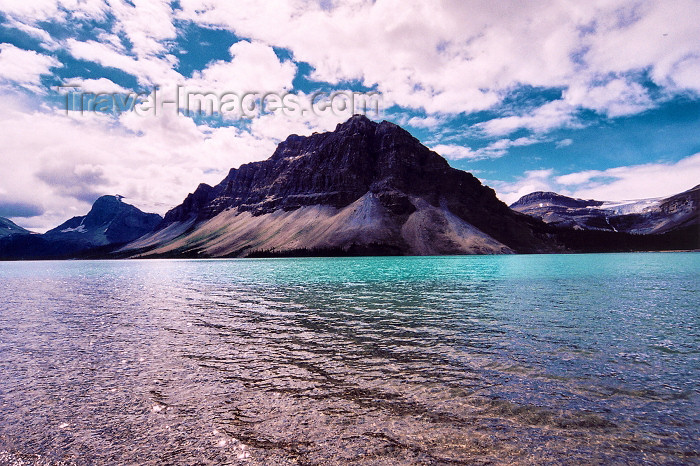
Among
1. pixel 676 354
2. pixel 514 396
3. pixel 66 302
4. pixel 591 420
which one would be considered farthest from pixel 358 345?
pixel 66 302

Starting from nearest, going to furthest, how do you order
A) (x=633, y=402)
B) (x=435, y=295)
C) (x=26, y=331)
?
(x=633, y=402) < (x=26, y=331) < (x=435, y=295)

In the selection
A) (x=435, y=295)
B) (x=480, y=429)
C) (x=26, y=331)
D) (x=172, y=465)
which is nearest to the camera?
(x=172, y=465)

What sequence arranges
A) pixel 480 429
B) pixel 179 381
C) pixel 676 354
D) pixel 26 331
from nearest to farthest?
pixel 480 429 < pixel 179 381 < pixel 676 354 < pixel 26 331

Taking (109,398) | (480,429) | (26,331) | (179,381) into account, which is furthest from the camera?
(26,331)

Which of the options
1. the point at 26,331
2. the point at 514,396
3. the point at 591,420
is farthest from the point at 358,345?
the point at 26,331

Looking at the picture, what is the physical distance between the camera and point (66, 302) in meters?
44.7

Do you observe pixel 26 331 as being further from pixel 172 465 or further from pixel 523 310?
pixel 523 310

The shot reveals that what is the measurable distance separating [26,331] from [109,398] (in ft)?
62.8

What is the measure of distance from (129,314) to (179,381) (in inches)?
890

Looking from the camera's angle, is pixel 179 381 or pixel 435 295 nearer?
pixel 179 381

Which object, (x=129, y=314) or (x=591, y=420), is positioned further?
(x=129, y=314)

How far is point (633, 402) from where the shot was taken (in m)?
12.9

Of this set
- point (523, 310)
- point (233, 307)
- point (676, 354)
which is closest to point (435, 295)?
point (523, 310)

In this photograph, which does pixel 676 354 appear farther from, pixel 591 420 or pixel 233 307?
pixel 233 307
